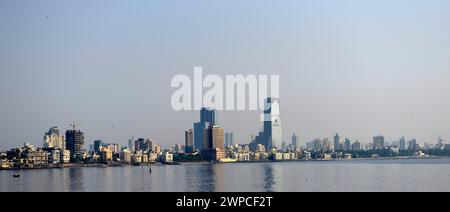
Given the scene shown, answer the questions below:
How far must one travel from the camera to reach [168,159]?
105 meters

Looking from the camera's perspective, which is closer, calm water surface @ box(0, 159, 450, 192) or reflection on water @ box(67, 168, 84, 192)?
calm water surface @ box(0, 159, 450, 192)

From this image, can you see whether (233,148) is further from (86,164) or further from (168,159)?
(86,164)

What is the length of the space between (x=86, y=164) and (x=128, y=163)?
25.7ft

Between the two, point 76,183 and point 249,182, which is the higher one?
point 249,182

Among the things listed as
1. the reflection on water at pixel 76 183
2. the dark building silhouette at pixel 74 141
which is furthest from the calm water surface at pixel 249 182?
the dark building silhouette at pixel 74 141

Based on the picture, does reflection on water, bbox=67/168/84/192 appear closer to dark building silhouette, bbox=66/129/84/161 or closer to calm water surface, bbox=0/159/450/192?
calm water surface, bbox=0/159/450/192

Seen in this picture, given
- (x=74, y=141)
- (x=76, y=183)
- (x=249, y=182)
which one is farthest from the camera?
(x=74, y=141)

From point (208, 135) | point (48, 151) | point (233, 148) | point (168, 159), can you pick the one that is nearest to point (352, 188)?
point (48, 151)

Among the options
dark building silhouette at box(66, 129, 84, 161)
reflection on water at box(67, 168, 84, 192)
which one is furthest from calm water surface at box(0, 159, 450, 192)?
dark building silhouette at box(66, 129, 84, 161)

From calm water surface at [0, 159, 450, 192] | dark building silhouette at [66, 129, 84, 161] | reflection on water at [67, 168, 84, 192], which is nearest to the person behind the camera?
calm water surface at [0, 159, 450, 192]

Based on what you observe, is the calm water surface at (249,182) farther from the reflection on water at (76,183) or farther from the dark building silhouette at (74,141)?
the dark building silhouette at (74,141)

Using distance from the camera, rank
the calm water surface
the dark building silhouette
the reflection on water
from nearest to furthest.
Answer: the calm water surface, the reflection on water, the dark building silhouette

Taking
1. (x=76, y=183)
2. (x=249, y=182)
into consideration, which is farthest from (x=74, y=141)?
(x=249, y=182)

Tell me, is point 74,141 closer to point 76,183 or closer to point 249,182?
point 76,183
